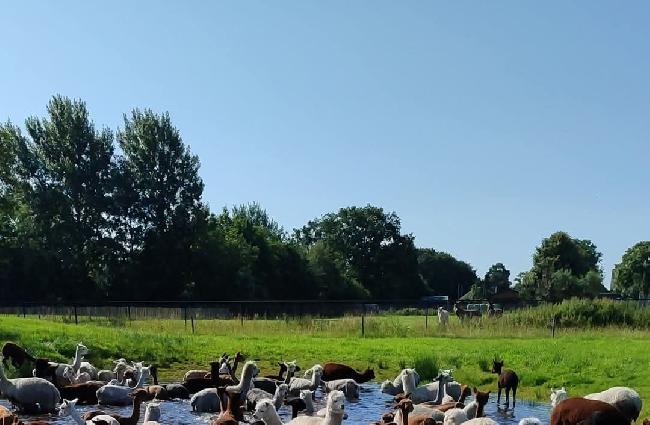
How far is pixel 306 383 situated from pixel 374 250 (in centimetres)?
10201

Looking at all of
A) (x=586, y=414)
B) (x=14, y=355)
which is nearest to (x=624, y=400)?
(x=586, y=414)

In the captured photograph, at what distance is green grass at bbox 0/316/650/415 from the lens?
901 inches

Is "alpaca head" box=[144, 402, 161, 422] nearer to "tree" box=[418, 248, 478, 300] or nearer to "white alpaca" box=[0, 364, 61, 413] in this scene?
"white alpaca" box=[0, 364, 61, 413]

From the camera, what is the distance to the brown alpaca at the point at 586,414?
43.7 feet

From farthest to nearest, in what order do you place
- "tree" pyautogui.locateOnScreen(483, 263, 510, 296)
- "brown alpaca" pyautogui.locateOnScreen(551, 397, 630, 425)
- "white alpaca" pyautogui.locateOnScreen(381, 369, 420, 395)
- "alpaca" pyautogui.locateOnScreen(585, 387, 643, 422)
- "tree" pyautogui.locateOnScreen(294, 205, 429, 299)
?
"tree" pyautogui.locateOnScreen(483, 263, 510, 296), "tree" pyautogui.locateOnScreen(294, 205, 429, 299), "white alpaca" pyautogui.locateOnScreen(381, 369, 420, 395), "alpaca" pyautogui.locateOnScreen(585, 387, 643, 422), "brown alpaca" pyautogui.locateOnScreen(551, 397, 630, 425)

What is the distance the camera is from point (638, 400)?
51.8ft

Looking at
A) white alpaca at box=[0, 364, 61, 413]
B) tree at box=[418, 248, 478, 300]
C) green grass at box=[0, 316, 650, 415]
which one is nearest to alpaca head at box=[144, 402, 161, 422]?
white alpaca at box=[0, 364, 61, 413]

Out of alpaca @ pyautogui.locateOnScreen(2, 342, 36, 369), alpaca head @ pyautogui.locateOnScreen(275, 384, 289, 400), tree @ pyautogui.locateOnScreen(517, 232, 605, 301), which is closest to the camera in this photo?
alpaca head @ pyautogui.locateOnScreen(275, 384, 289, 400)

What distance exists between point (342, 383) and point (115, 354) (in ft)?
31.8

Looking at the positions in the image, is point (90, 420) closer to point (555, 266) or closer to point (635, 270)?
point (555, 266)

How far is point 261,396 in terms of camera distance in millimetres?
18781

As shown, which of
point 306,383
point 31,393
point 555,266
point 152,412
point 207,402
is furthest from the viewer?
point 555,266

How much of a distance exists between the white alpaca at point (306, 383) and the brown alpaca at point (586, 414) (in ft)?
26.9

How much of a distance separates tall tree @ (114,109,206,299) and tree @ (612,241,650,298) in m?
75.7
